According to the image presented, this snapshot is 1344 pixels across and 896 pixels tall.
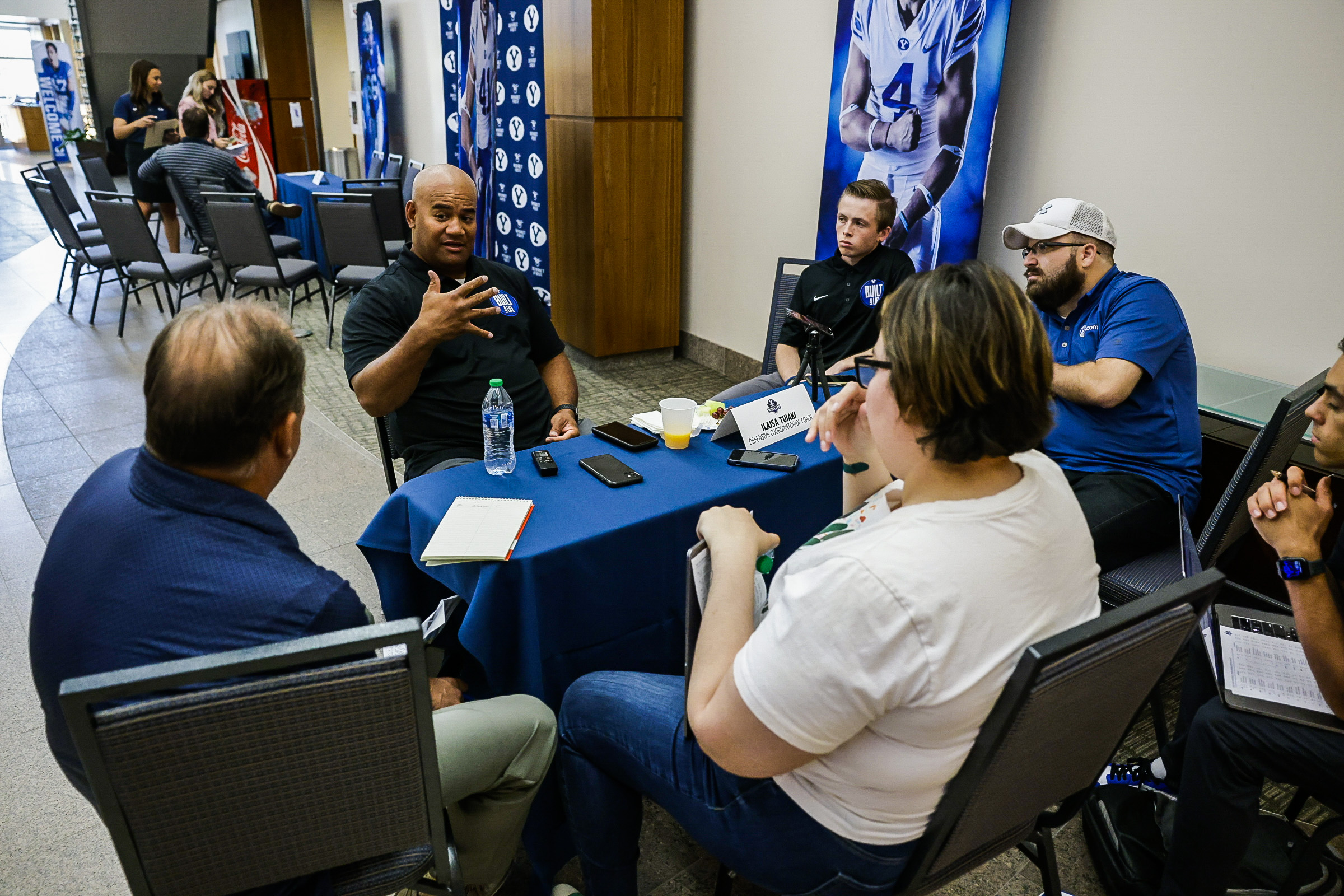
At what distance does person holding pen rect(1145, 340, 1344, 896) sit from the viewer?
52.8 inches

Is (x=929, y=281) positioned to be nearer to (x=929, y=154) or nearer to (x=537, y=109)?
(x=929, y=154)

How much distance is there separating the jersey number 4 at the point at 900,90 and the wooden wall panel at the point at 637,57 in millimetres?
1646

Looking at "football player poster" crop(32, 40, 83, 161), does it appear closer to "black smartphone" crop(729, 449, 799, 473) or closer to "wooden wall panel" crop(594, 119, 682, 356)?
"wooden wall panel" crop(594, 119, 682, 356)

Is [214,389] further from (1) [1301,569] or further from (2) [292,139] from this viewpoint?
(2) [292,139]

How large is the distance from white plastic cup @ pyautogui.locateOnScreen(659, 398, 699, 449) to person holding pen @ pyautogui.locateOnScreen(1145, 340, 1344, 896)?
1.21m

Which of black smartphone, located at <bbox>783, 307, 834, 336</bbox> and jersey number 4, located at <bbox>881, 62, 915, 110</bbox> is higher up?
jersey number 4, located at <bbox>881, 62, 915, 110</bbox>

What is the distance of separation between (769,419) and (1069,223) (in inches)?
43.5

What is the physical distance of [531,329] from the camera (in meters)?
2.66

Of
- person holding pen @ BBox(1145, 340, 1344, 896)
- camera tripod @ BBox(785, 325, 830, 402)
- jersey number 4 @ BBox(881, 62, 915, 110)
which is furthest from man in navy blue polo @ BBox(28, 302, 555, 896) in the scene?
jersey number 4 @ BBox(881, 62, 915, 110)

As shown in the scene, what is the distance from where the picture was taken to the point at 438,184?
2398mm

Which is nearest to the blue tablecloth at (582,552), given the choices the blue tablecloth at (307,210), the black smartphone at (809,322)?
the black smartphone at (809,322)

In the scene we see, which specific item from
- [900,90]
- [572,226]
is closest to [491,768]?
[900,90]

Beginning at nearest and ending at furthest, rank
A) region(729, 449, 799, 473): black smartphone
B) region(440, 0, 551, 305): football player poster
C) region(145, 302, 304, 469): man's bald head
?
1. region(145, 302, 304, 469): man's bald head
2. region(729, 449, 799, 473): black smartphone
3. region(440, 0, 551, 305): football player poster

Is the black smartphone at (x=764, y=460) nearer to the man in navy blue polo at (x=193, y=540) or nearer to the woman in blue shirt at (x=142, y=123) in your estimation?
the man in navy blue polo at (x=193, y=540)
